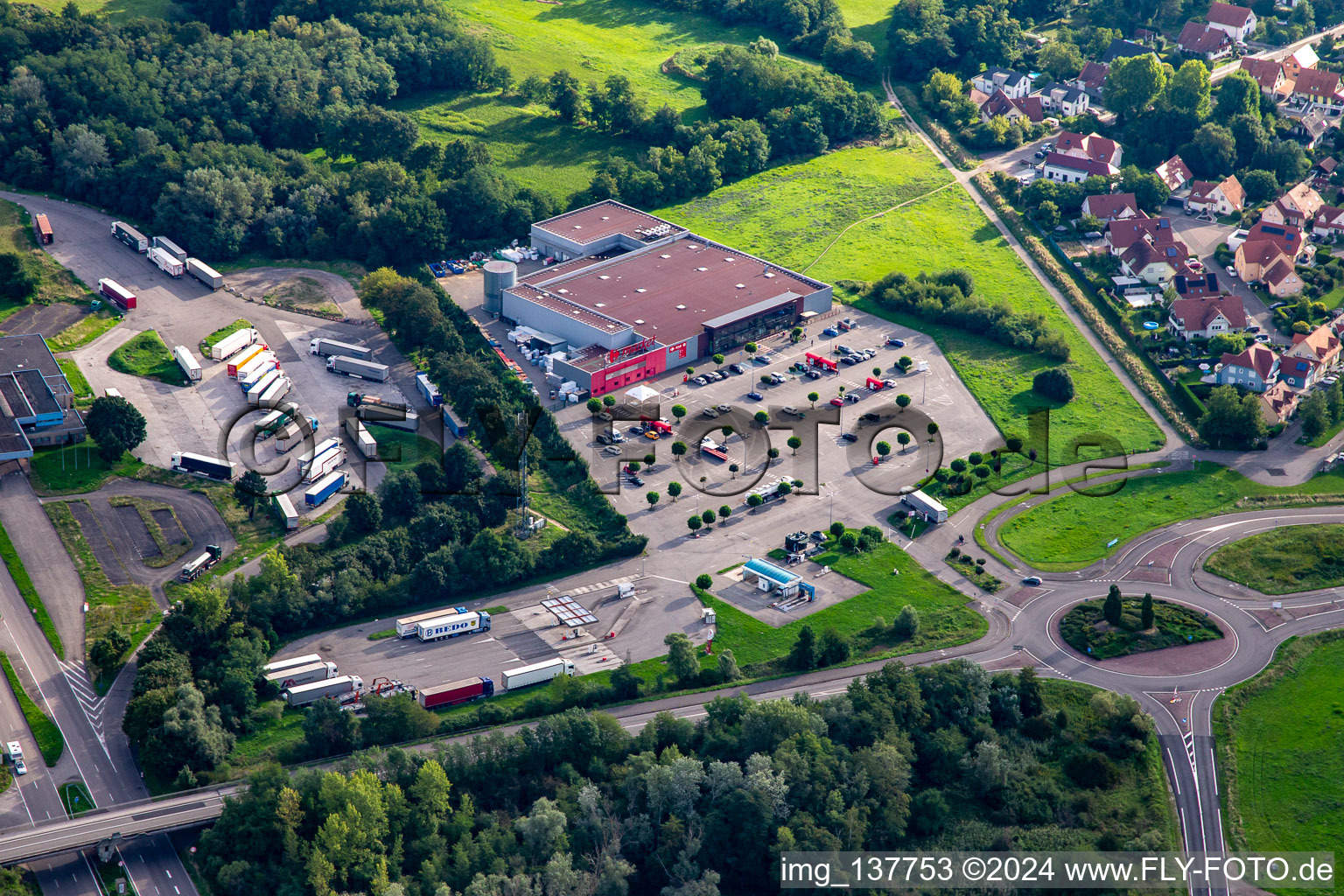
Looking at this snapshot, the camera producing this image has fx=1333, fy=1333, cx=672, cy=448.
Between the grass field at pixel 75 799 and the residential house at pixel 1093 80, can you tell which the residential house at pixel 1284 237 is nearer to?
the residential house at pixel 1093 80

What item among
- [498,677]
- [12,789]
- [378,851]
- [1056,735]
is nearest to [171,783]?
[12,789]

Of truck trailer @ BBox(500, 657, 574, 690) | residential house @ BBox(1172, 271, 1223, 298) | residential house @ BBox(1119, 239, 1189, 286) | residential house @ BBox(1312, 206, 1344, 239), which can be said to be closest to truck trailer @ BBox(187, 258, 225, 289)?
truck trailer @ BBox(500, 657, 574, 690)

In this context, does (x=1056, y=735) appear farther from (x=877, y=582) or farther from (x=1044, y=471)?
(x=1044, y=471)

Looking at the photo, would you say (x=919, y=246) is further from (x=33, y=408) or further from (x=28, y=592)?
(x=28, y=592)

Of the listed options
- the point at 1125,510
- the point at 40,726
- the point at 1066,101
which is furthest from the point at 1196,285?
the point at 40,726

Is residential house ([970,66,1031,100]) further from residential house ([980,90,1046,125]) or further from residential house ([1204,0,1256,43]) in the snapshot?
residential house ([1204,0,1256,43])
